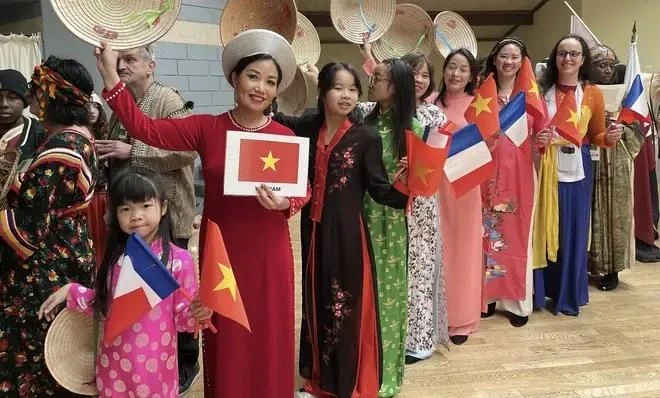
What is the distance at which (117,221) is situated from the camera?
155 cm

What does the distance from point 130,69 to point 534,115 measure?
202 centimetres

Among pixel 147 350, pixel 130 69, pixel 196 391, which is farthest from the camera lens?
pixel 196 391

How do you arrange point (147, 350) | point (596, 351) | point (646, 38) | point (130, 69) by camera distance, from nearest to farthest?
1. point (147, 350)
2. point (130, 69)
3. point (596, 351)
4. point (646, 38)

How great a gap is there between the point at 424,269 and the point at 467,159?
0.66m

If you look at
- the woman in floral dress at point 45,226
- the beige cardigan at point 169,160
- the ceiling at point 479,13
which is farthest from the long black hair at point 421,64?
the ceiling at point 479,13

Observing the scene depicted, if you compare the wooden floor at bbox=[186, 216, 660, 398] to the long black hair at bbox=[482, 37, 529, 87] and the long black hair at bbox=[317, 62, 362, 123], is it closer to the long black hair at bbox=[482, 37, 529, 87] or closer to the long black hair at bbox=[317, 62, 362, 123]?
the long black hair at bbox=[317, 62, 362, 123]

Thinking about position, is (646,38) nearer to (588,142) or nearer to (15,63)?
(588,142)

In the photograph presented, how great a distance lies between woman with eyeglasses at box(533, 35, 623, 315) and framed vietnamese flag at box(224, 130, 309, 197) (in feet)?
6.26

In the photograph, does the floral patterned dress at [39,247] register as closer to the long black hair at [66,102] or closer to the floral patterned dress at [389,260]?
the long black hair at [66,102]

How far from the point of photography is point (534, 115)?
303 centimetres

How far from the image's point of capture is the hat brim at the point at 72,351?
1.43m

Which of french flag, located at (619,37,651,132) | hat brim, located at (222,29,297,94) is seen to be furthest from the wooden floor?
hat brim, located at (222,29,297,94)

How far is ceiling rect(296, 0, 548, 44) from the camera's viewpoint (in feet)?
30.0

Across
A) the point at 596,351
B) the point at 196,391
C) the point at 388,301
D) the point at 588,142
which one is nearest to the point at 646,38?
the point at 588,142
